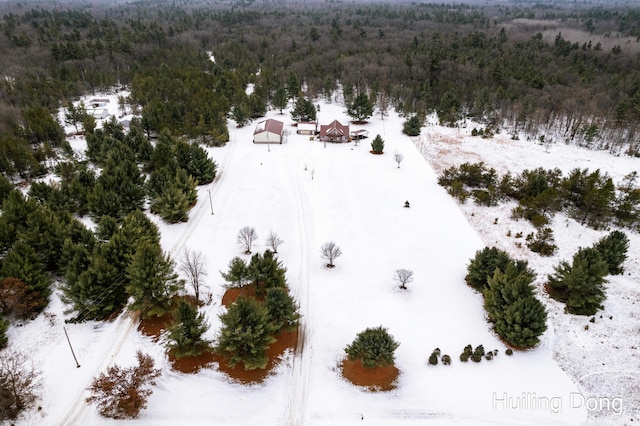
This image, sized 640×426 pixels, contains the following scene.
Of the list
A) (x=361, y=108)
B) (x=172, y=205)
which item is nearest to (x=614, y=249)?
(x=172, y=205)

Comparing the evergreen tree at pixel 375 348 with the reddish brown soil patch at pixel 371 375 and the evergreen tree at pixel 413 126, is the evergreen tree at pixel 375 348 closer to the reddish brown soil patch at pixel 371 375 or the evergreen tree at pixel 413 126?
the reddish brown soil patch at pixel 371 375

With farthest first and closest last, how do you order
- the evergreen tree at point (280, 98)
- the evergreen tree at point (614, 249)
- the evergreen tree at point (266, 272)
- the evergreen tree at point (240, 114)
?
the evergreen tree at point (280, 98), the evergreen tree at point (240, 114), the evergreen tree at point (614, 249), the evergreen tree at point (266, 272)

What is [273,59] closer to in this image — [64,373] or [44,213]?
[44,213]

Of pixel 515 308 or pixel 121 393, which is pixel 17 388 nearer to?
pixel 121 393

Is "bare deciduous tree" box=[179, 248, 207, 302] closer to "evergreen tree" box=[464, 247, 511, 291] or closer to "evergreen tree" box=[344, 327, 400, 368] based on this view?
"evergreen tree" box=[344, 327, 400, 368]

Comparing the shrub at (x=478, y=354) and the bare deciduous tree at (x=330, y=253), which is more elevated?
the bare deciduous tree at (x=330, y=253)

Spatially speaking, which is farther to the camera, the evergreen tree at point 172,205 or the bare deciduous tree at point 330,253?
the evergreen tree at point 172,205


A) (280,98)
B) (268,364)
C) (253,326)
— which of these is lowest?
(268,364)

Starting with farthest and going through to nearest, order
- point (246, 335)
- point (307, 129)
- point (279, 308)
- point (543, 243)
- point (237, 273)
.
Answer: point (307, 129) < point (543, 243) < point (237, 273) < point (279, 308) < point (246, 335)

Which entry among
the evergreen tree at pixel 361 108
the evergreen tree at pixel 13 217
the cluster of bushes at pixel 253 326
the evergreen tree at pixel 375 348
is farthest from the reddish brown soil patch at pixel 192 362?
the evergreen tree at pixel 361 108
